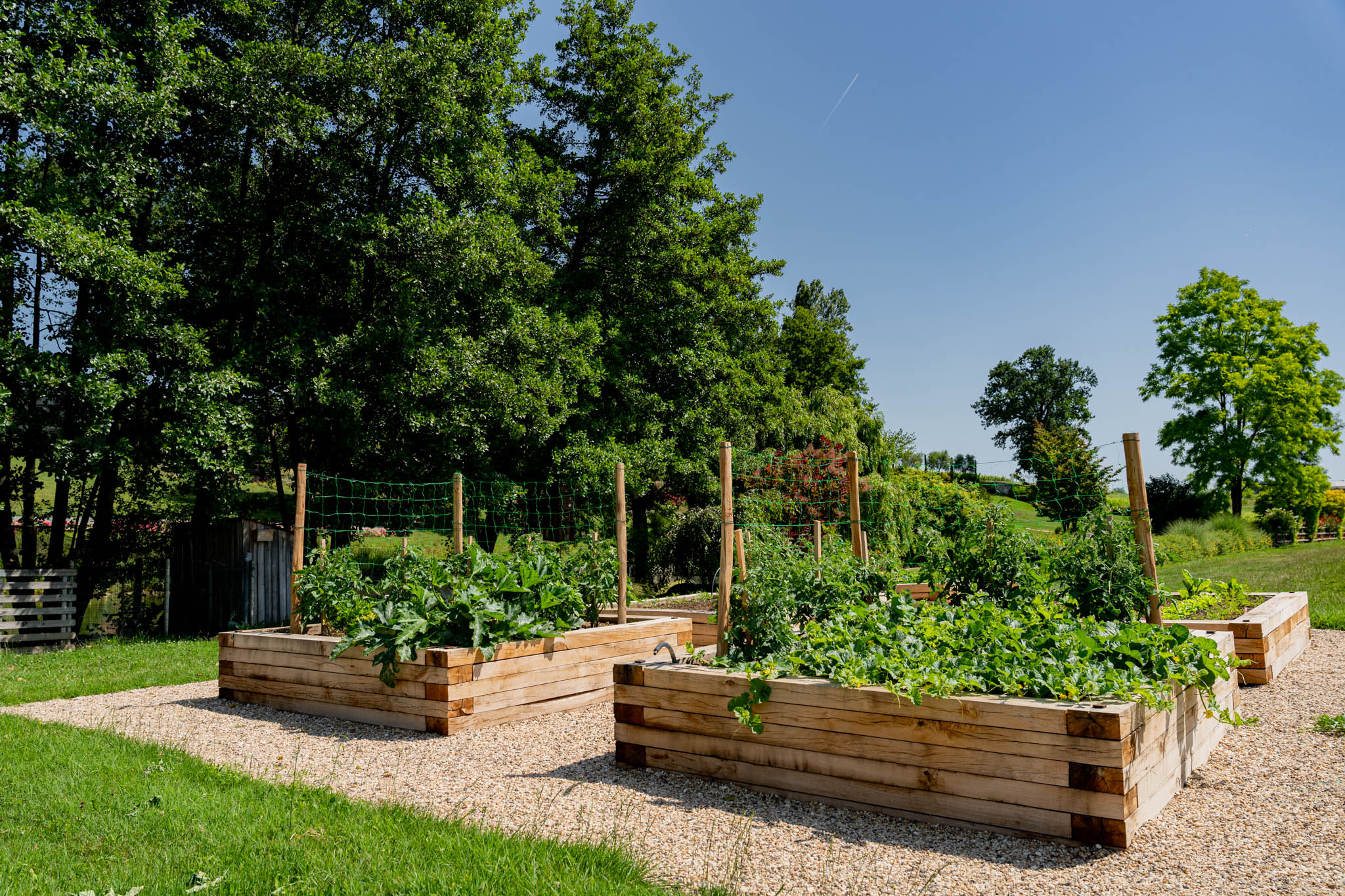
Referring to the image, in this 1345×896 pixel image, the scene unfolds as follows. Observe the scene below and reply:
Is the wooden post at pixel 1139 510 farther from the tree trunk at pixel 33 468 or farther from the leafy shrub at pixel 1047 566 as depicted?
the tree trunk at pixel 33 468

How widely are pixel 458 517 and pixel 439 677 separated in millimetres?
1767

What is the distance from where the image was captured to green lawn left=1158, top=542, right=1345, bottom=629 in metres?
9.92

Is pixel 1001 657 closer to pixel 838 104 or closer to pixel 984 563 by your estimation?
pixel 984 563

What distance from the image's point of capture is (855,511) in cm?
579

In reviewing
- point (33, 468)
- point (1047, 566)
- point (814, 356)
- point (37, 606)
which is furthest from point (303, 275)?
point (814, 356)

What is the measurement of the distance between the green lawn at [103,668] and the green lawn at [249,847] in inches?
162

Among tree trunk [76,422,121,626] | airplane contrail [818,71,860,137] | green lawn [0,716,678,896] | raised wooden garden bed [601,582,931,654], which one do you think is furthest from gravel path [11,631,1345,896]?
airplane contrail [818,71,860,137]

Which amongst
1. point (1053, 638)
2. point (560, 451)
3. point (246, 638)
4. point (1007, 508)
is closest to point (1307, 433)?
point (560, 451)

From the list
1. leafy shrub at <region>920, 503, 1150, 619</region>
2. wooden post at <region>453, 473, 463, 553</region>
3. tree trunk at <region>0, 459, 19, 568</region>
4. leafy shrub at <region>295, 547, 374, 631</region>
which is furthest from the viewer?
tree trunk at <region>0, 459, 19, 568</region>

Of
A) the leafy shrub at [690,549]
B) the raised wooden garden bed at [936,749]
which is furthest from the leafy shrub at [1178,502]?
the raised wooden garden bed at [936,749]

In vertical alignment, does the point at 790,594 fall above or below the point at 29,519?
below

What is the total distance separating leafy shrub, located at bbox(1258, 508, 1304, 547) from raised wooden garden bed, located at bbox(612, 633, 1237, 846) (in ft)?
96.4

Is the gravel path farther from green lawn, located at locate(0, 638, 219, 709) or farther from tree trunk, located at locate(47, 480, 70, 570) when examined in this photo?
tree trunk, located at locate(47, 480, 70, 570)

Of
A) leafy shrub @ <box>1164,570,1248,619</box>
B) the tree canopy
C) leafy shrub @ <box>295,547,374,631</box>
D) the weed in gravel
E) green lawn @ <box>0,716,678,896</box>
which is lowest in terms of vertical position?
the weed in gravel
